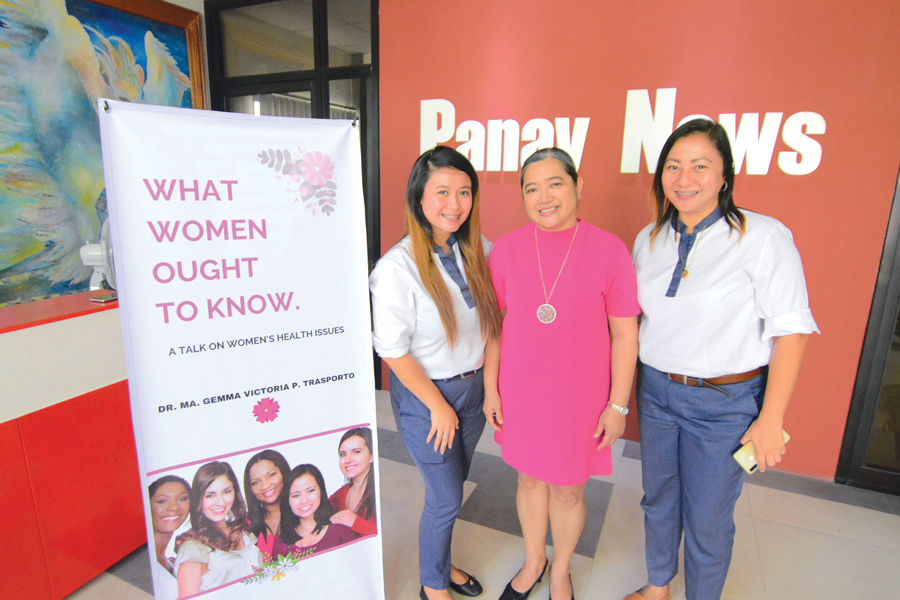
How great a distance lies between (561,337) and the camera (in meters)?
1.45

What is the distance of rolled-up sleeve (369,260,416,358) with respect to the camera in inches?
55.2

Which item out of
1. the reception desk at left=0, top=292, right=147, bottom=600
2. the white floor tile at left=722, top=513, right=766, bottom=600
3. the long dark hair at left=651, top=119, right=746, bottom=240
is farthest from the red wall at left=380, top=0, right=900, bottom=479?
the reception desk at left=0, top=292, right=147, bottom=600

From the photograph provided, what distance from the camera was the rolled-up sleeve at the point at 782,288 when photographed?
4.33 feet

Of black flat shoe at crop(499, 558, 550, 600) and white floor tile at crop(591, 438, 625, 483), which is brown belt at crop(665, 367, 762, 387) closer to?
black flat shoe at crop(499, 558, 550, 600)

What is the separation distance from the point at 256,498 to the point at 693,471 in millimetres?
1349

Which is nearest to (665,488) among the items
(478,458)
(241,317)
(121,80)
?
(478,458)

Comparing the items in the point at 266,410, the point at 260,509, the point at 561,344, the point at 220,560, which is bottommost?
the point at 220,560

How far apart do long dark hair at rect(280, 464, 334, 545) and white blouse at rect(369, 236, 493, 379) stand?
1.38 feet

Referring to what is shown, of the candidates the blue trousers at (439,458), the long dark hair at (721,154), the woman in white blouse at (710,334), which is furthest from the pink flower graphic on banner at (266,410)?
the long dark hair at (721,154)

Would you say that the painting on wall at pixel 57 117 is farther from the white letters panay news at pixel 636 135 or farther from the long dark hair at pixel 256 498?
the long dark hair at pixel 256 498

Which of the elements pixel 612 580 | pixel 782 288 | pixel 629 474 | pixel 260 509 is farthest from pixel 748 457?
pixel 260 509

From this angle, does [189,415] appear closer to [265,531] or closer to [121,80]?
[265,531]

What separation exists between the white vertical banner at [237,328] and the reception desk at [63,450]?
2.27 feet

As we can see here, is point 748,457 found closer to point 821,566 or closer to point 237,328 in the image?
point 821,566
